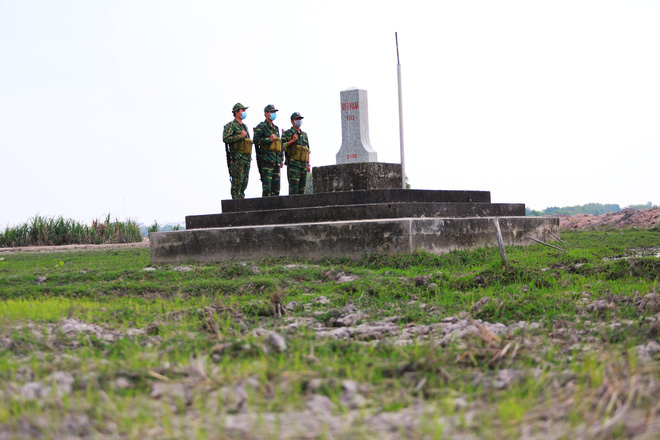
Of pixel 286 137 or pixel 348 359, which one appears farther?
pixel 286 137

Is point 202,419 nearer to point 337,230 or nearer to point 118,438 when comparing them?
point 118,438

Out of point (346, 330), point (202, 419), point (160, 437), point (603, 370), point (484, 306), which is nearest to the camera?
point (160, 437)

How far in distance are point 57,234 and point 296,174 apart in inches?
450

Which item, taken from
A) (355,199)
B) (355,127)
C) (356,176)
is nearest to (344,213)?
(355,199)

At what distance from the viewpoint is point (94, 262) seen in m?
12.7

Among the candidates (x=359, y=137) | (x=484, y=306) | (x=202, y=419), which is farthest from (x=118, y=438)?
(x=359, y=137)

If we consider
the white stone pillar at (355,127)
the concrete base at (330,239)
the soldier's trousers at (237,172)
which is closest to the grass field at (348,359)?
the concrete base at (330,239)

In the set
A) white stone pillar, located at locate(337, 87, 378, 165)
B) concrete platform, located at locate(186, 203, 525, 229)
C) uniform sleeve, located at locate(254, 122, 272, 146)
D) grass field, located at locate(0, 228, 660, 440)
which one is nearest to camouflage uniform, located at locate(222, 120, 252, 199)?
uniform sleeve, located at locate(254, 122, 272, 146)

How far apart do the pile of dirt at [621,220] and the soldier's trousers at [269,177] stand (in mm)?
11984

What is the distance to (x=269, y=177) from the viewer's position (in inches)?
540

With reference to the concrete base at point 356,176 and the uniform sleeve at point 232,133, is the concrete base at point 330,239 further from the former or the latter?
the uniform sleeve at point 232,133

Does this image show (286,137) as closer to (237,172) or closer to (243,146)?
(243,146)

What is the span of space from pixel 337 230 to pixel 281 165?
4.25m

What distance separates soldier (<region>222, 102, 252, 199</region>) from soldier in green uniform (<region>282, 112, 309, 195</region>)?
0.82 m
